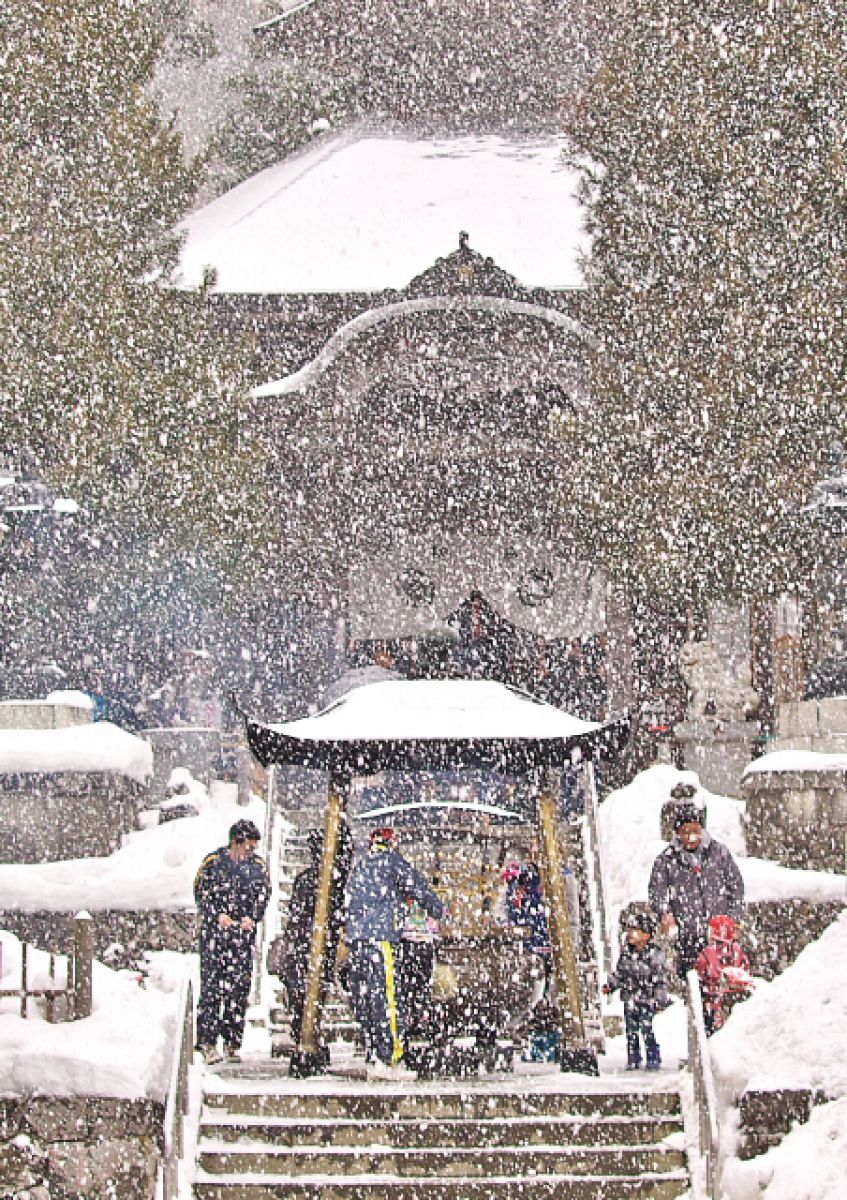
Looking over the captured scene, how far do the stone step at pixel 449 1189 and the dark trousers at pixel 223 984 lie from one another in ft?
6.84

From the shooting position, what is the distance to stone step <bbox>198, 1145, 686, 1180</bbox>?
27.2ft

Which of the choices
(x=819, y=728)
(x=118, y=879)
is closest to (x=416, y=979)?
(x=118, y=879)

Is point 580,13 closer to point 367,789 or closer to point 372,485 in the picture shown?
point 372,485

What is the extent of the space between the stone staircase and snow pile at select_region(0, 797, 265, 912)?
4644 millimetres

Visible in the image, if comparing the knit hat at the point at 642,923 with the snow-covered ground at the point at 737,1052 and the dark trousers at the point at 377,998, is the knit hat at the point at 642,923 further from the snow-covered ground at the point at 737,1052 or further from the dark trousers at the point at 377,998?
the dark trousers at the point at 377,998

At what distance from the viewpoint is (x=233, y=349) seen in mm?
18766

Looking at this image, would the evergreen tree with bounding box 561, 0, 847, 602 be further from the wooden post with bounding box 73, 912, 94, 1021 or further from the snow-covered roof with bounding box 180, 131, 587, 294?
the wooden post with bounding box 73, 912, 94, 1021

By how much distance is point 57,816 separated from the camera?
46.5 ft

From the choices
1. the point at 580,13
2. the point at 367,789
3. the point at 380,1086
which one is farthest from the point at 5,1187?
the point at 580,13

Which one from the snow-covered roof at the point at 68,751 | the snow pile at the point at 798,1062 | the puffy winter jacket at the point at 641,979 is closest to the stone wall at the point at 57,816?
the snow-covered roof at the point at 68,751

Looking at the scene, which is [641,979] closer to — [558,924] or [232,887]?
[558,924]

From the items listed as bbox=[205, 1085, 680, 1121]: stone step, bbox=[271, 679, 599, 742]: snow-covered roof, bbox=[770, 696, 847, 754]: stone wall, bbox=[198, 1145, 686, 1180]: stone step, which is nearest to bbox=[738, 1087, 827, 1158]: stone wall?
bbox=[198, 1145, 686, 1180]: stone step

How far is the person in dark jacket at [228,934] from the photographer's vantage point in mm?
10234

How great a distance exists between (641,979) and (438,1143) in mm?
1809
